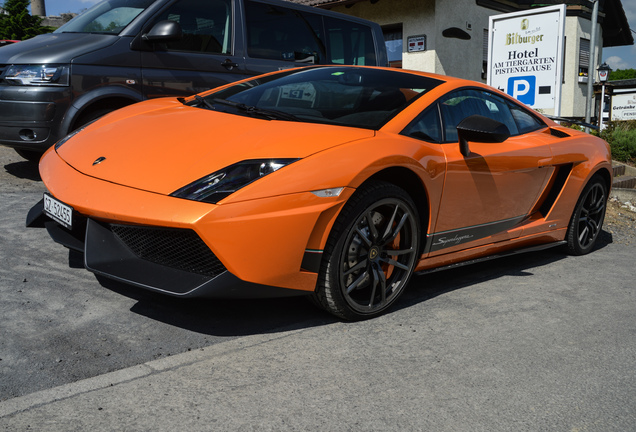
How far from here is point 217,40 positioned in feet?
20.5

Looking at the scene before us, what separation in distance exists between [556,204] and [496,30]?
306 inches

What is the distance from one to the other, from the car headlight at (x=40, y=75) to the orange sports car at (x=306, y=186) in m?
1.43

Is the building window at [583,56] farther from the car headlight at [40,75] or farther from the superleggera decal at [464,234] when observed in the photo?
the car headlight at [40,75]

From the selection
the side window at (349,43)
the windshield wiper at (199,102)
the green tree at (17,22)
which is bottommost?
the windshield wiper at (199,102)

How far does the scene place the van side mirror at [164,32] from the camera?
216 inches

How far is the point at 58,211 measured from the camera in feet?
10.2

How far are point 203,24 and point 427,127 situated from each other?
129 inches

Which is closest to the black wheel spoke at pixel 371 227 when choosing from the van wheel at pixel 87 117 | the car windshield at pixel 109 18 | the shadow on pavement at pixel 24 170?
the van wheel at pixel 87 117

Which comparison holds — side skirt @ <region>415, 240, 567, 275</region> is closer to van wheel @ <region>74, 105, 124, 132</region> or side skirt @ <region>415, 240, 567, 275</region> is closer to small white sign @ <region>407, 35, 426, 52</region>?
van wheel @ <region>74, 105, 124, 132</region>

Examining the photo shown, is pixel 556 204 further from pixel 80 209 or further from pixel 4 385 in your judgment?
pixel 4 385

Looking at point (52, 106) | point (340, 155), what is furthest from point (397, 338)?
point (52, 106)

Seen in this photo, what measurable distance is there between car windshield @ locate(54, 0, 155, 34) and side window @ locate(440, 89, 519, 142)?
321 cm

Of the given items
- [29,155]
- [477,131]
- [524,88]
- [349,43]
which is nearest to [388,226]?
[477,131]

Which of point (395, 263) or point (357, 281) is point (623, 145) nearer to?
point (395, 263)
